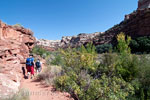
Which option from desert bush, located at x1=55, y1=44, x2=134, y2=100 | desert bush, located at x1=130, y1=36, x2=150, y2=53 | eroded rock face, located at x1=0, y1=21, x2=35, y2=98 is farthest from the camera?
desert bush, located at x1=130, y1=36, x2=150, y2=53

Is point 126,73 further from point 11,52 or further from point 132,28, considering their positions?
point 132,28

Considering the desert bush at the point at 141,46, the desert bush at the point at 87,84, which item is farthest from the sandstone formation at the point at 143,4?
the desert bush at the point at 87,84

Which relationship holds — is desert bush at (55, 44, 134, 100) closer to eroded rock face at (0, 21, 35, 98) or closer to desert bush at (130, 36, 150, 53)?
eroded rock face at (0, 21, 35, 98)

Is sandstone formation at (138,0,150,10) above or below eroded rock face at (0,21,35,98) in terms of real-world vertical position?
above

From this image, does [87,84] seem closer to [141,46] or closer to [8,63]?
[8,63]

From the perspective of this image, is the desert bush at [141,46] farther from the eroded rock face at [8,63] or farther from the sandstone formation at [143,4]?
the sandstone formation at [143,4]

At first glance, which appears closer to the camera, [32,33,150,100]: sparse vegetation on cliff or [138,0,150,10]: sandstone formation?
[32,33,150,100]: sparse vegetation on cliff

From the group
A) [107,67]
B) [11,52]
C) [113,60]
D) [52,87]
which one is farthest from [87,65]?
[11,52]

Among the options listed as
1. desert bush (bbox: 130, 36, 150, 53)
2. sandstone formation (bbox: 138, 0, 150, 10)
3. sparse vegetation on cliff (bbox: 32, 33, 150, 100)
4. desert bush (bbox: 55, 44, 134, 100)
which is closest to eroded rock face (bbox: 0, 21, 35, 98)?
sparse vegetation on cliff (bbox: 32, 33, 150, 100)

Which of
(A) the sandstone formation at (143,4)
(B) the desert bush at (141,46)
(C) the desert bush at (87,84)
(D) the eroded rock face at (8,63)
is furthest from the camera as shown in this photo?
(A) the sandstone formation at (143,4)

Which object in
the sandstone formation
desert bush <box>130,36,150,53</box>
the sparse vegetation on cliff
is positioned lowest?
the sparse vegetation on cliff

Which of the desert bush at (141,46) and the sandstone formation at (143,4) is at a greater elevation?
the sandstone formation at (143,4)

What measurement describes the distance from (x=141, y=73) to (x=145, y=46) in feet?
69.8

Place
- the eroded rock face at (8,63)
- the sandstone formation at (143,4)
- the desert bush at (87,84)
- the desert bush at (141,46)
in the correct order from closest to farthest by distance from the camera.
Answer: the desert bush at (87,84)
the eroded rock face at (8,63)
the desert bush at (141,46)
the sandstone formation at (143,4)
